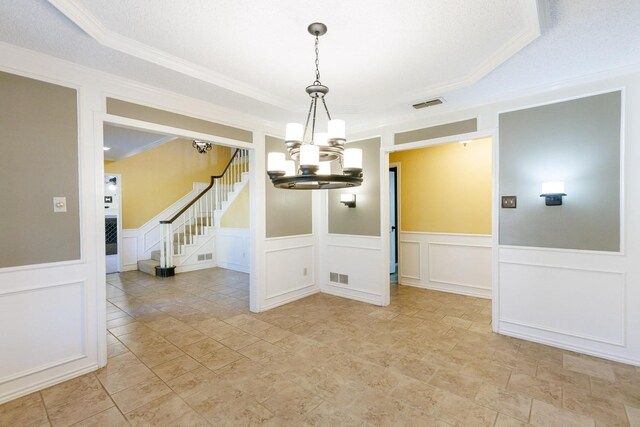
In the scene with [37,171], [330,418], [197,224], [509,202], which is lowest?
[330,418]

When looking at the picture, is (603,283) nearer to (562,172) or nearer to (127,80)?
(562,172)

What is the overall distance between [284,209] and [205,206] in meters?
4.02

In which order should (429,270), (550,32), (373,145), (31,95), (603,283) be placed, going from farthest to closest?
(429,270) → (373,145) → (603,283) → (31,95) → (550,32)

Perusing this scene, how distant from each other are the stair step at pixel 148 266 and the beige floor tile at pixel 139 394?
4569 mm

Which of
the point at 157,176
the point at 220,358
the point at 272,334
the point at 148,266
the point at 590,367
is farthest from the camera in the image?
the point at 157,176

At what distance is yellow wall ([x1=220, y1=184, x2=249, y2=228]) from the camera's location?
269 inches

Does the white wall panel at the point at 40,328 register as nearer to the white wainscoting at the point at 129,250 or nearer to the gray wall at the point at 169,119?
the gray wall at the point at 169,119

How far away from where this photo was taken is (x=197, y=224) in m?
7.68

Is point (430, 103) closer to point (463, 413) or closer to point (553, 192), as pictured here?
point (553, 192)

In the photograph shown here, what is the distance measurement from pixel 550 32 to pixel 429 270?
3848 millimetres

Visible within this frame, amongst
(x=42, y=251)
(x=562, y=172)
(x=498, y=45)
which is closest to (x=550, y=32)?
(x=498, y=45)

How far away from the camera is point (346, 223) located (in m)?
4.82

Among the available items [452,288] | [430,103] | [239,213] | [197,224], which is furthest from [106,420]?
[197,224]

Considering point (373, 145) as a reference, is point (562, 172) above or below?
below
